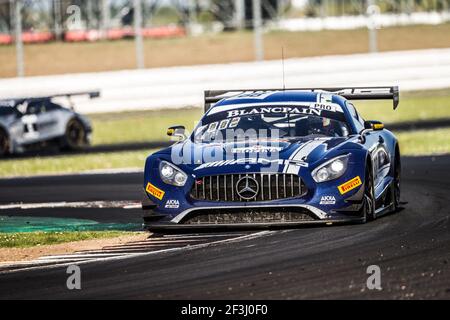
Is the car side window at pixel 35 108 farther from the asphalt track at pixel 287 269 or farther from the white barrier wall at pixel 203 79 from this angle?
the asphalt track at pixel 287 269

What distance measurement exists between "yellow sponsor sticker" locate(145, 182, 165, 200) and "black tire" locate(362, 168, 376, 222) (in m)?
1.88

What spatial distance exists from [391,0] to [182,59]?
16.5 m

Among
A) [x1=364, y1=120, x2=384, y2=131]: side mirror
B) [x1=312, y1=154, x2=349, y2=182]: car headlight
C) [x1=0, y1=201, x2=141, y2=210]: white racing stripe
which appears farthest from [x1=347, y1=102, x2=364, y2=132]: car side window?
[x1=0, y1=201, x2=141, y2=210]: white racing stripe

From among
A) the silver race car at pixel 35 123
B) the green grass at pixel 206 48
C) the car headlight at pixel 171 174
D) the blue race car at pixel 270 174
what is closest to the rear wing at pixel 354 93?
the blue race car at pixel 270 174

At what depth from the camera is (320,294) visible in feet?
26.1

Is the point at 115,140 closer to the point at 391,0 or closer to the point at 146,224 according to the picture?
the point at 146,224

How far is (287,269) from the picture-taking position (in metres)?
9.00

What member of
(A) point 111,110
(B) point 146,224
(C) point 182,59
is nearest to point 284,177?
(B) point 146,224

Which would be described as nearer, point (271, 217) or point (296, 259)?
point (296, 259)

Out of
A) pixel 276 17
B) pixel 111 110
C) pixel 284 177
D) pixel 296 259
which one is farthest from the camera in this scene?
pixel 276 17

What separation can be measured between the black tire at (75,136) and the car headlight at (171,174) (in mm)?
14240

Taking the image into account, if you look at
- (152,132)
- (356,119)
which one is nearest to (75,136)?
(152,132)

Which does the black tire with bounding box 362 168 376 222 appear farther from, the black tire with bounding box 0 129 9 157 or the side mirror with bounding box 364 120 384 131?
the black tire with bounding box 0 129 9 157

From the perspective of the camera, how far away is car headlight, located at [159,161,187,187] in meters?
11.3
